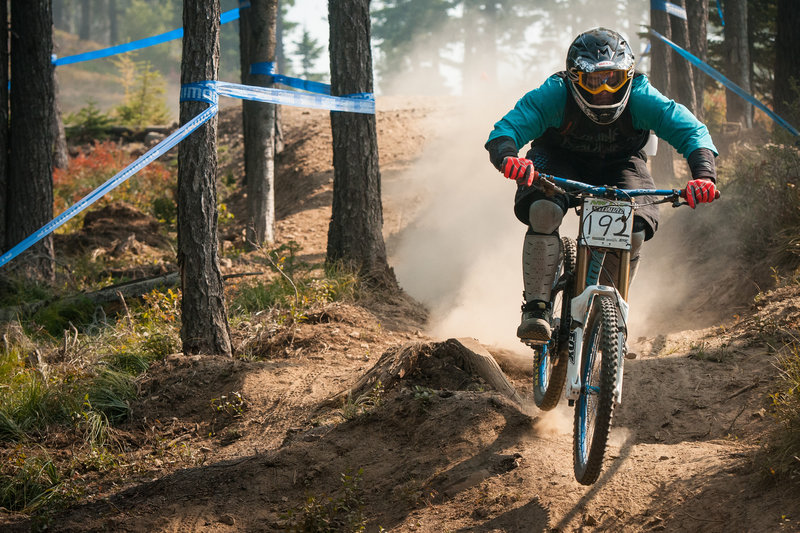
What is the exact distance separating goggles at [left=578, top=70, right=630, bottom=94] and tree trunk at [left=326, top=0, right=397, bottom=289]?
13.5 feet

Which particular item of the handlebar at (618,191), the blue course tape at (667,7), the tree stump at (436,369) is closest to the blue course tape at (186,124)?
the tree stump at (436,369)

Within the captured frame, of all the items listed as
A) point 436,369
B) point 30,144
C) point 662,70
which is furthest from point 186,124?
point 662,70

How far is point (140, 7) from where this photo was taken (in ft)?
197

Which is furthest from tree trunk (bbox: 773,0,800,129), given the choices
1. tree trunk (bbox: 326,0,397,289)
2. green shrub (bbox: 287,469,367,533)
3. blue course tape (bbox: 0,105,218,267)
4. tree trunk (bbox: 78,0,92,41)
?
tree trunk (bbox: 78,0,92,41)

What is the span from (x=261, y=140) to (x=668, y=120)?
774cm

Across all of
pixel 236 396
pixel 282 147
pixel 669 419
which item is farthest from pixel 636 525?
pixel 282 147

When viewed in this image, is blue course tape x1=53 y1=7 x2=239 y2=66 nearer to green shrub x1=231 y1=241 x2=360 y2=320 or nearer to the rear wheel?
green shrub x1=231 y1=241 x2=360 y2=320

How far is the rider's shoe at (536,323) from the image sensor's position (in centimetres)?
442

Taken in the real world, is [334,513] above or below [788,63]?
below

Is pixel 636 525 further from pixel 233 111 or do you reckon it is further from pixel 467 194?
pixel 233 111

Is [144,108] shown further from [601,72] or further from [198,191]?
[601,72]

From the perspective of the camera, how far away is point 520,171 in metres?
4.13

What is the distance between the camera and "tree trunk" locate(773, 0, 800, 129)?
10133 millimetres

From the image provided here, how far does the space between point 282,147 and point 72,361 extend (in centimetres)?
1043
